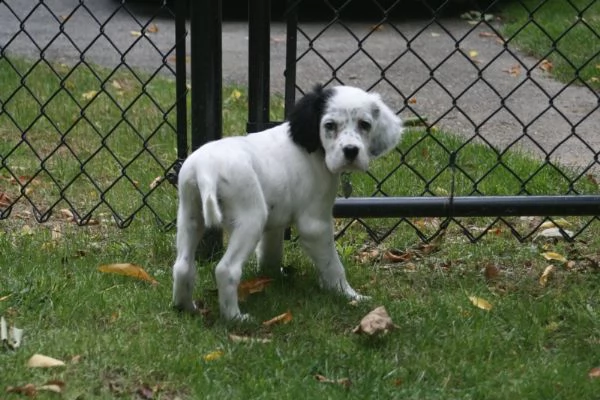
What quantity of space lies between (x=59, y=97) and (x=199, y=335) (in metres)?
3.52

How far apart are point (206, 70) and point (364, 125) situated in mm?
734

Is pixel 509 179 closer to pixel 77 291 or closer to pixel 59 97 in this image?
pixel 77 291

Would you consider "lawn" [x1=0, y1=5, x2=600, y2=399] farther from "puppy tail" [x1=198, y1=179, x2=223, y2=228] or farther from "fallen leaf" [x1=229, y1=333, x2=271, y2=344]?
"puppy tail" [x1=198, y1=179, x2=223, y2=228]

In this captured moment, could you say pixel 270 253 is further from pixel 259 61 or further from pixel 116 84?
pixel 116 84

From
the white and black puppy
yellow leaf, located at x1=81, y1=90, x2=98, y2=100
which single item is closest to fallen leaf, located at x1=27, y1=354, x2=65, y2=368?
the white and black puppy

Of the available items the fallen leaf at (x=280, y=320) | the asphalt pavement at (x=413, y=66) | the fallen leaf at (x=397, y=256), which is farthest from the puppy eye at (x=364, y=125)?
the asphalt pavement at (x=413, y=66)

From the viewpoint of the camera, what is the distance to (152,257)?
4129mm

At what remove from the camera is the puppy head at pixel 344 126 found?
3.41 metres

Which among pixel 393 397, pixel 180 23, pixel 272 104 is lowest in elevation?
pixel 393 397

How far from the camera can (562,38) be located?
22.7 ft

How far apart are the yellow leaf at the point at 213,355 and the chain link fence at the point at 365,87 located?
971 mm

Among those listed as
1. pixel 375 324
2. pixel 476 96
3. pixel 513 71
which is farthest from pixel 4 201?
pixel 513 71

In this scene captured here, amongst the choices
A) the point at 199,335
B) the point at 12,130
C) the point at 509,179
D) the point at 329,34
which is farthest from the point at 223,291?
the point at 329,34

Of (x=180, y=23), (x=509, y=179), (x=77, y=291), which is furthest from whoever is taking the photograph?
(x=509, y=179)
